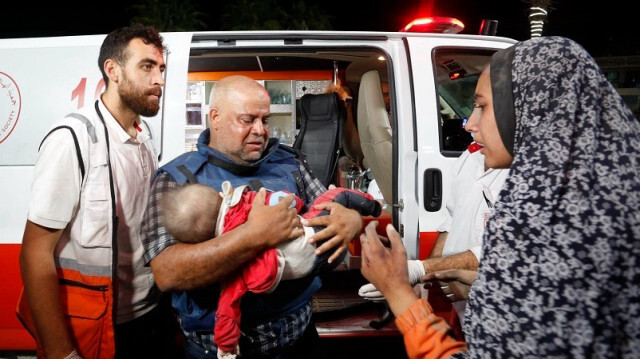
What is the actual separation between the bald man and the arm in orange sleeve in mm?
410

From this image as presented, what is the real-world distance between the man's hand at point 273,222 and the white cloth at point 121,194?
0.70 metres

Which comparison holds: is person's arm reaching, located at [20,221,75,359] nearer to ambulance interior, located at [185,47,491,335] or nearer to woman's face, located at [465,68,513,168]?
ambulance interior, located at [185,47,491,335]

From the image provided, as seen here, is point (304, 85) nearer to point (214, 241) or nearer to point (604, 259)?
point (214, 241)

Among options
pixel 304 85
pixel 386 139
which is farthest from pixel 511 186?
pixel 304 85

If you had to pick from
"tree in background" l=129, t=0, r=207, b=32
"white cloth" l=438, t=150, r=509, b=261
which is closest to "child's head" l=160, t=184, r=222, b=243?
"white cloth" l=438, t=150, r=509, b=261

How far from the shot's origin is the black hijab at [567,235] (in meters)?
0.84

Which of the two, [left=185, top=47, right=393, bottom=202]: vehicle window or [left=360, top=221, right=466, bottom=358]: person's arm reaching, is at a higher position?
[left=185, top=47, right=393, bottom=202]: vehicle window

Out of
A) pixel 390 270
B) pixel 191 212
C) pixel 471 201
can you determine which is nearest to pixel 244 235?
pixel 191 212

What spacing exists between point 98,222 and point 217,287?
0.57 metres

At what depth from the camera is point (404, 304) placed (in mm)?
1151

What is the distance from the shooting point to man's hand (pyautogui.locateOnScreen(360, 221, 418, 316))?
46.0 inches

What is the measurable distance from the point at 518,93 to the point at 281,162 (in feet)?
3.70

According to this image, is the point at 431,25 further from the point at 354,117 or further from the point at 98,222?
the point at 98,222

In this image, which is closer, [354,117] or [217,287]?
[217,287]
